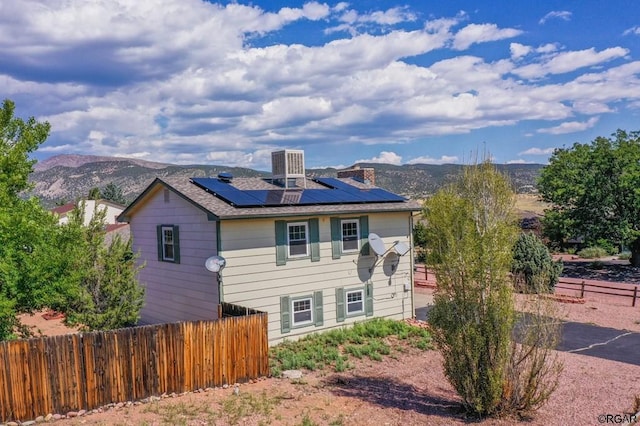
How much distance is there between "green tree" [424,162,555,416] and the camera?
952 cm

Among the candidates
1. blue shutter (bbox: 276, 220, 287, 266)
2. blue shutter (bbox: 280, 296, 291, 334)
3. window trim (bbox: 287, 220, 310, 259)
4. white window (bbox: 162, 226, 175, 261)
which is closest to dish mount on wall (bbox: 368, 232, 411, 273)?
window trim (bbox: 287, 220, 310, 259)

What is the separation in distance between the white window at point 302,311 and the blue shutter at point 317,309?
5.5 inches

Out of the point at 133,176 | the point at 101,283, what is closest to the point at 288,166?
the point at 101,283

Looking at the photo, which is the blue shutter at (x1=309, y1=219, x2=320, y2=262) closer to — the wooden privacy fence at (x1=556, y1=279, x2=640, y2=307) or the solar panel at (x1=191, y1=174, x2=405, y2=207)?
the solar panel at (x1=191, y1=174, x2=405, y2=207)

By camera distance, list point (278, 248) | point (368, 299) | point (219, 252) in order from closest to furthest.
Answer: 1. point (219, 252)
2. point (278, 248)
3. point (368, 299)

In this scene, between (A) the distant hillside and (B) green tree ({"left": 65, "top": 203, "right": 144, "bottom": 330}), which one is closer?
(B) green tree ({"left": 65, "top": 203, "right": 144, "bottom": 330})

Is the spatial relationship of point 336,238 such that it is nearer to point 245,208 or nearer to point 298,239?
point 298,239

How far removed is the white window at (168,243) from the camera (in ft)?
56.1

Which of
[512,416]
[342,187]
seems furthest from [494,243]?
[342,187]

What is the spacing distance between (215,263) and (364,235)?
6.15m

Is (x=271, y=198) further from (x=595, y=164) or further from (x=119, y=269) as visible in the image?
(x=595, y=164)

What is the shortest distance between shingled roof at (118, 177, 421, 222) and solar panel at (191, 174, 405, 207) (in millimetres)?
128

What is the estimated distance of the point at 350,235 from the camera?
701 inches

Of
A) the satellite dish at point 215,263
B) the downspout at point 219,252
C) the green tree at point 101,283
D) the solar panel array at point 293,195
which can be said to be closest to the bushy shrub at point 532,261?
the solar panel array at point 293,195
